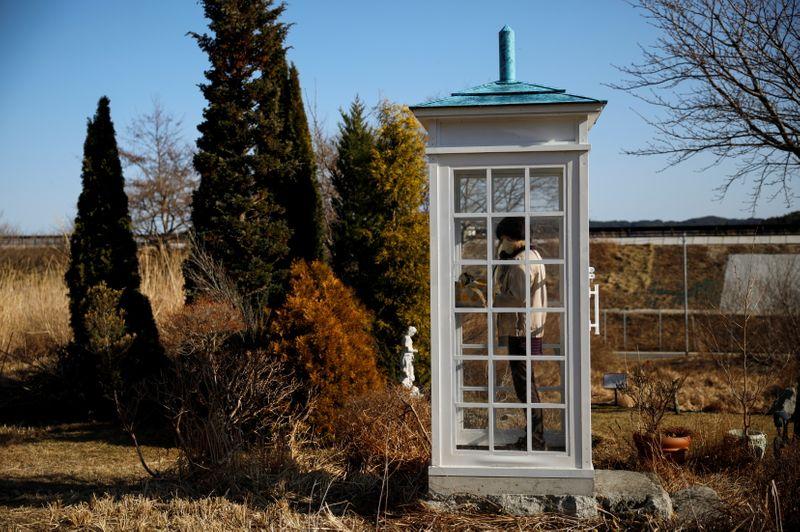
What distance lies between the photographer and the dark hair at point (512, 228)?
4.99 meters

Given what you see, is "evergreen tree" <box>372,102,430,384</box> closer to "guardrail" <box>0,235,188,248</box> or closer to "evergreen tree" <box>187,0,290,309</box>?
"evergreen tree" <box>187,0,290,309</box>

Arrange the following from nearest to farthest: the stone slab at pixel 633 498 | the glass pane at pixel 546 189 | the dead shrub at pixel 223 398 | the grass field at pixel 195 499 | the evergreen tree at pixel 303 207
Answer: the stone slab at pixel 633 498
the grass field at pixel 195 499
the glass pane at pixel 546 189
the dead shrub at pixel 223 398
the evergreen tree at pixel 303 207

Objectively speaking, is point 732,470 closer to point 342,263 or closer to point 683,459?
point 683,459

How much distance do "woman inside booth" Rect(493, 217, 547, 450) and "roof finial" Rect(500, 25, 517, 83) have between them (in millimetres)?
1084

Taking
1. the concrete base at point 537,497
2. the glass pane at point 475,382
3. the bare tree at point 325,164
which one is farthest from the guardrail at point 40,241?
the concrete base at point 537,497

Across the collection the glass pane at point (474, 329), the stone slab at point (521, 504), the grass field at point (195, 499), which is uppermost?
the glass pane at point (474, 329)

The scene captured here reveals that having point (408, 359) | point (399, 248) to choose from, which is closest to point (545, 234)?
point (408, 359)

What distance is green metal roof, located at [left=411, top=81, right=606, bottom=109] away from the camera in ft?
15.5

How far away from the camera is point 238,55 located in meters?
10.8

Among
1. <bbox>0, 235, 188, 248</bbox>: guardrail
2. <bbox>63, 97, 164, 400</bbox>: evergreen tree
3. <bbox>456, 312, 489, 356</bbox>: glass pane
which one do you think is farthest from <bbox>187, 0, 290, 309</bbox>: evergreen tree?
<bbox>0, 235, 188, 248</bbox>: guardrail

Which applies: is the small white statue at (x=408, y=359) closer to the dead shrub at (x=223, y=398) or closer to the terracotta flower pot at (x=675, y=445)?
the dead shrub at (x=223, y=398)

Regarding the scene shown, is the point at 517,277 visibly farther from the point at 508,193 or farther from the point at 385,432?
the point at 385,432

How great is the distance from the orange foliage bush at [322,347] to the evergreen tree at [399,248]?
7.18 feet

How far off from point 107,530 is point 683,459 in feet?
14.8
